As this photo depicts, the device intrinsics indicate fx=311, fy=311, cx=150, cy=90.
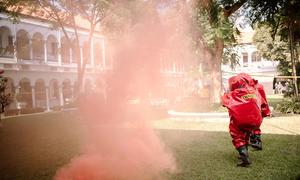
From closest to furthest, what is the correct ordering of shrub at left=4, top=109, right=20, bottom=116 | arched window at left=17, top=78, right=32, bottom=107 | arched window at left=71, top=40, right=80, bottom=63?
arched window at left=71, top=40, right=80, bottom=63, shrub at left=4, top=109, right=20, bottom=116, arched window at left=17, top=78, right=32, bottom=107

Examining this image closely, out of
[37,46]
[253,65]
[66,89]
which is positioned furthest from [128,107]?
[253,65]

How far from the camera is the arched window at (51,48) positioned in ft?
117

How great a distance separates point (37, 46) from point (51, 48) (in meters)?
3.27

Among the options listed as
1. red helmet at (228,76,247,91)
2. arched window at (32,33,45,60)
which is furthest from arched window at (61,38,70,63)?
red helmet at (228,76,247,91)

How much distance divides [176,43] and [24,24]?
28499 mm

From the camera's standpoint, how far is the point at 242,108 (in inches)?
245

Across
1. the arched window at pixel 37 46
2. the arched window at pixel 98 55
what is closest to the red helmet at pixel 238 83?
the arched window at pixel 98 55

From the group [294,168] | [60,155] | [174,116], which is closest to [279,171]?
[294,168]

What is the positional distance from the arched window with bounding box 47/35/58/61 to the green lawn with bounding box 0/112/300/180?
26.3 m

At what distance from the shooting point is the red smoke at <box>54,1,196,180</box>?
593 cm

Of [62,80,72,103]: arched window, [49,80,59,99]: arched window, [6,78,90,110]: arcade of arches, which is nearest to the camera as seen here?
[6,78,90,110]: arcade of arches

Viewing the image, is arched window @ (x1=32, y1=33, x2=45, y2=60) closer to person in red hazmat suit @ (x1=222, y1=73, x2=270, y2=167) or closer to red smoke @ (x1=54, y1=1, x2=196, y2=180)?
red smoke @ (x1=54, y1=1, x2=196, y2=180)

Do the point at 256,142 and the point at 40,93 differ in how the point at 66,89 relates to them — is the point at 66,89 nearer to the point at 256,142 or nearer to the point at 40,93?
the point at 40,93

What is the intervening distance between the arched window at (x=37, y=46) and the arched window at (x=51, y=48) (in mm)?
1093
